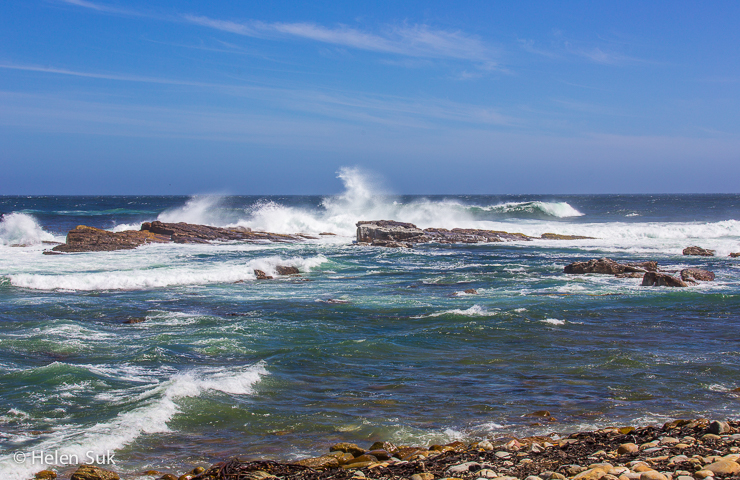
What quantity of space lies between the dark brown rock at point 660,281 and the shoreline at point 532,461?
13.0 meters

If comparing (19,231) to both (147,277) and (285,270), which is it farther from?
(285,270)

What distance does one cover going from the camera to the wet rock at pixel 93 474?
5.31m

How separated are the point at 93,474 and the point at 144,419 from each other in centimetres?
158

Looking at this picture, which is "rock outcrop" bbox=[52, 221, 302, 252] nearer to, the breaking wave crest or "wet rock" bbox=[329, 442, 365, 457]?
the breaking wave crest

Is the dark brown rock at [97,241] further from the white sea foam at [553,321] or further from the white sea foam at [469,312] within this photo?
the white sea foam at [553,321]

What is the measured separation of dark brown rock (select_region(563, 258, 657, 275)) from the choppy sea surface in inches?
35.2

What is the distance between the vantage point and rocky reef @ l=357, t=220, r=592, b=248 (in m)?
35.0

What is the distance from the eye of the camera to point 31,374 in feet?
28.0

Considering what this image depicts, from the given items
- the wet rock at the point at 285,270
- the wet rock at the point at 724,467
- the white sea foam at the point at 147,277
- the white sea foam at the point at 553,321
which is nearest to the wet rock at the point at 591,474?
the wet rock at the point at 724,467

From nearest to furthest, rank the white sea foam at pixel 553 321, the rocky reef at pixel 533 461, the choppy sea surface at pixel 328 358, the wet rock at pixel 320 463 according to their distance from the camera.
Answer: the rocky reef at pixel 533 461 < the wet rock at pixel 320 463 < the choppy sea surface at pixel 328 358 < the white sea foam at pixel 553 321

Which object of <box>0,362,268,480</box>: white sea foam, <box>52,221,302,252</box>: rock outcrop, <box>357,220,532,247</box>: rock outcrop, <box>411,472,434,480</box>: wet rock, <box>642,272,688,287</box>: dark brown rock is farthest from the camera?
<box>357,220,532,247</box>: rock outcrop

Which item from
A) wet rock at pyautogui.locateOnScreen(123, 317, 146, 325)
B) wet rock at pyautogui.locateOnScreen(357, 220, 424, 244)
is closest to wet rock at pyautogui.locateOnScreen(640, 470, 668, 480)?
wet rock at pyautogui.locateOnScreen(123, 317, 146, 325)

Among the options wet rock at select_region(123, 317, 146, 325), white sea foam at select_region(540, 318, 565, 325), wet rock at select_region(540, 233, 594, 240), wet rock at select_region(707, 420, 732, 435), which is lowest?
white sea foam at select_region(540, 318, 565, 325)

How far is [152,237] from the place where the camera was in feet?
107
